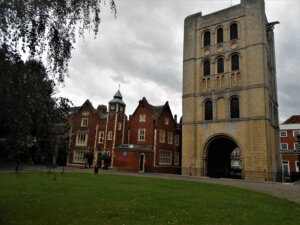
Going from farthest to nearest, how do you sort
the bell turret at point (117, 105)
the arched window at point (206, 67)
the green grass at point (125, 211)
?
the bell turret at point (117, 105), the arched window at point (206, 67), the green grass at point (125, 211)

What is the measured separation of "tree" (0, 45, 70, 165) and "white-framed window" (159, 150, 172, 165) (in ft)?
109

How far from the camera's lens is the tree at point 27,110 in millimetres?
4395

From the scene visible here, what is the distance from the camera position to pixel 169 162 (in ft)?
132

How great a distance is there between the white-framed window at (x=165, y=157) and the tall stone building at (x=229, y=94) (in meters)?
6.83

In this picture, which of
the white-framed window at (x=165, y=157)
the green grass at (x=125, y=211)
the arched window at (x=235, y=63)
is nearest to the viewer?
the green grass at (x=125, y=211)

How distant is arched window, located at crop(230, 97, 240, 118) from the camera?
30.0 meters

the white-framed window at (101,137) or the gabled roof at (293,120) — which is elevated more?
the gabled roof at (293,120)

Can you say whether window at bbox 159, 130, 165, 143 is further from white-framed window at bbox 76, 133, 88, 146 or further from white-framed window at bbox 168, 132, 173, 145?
white-framed window at bbox 76, 133, 88, 146

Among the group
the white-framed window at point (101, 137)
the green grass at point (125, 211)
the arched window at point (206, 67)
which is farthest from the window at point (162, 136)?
the green grass at point (125, 211)

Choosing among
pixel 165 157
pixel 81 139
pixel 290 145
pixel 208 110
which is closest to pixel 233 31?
pixel 208 110

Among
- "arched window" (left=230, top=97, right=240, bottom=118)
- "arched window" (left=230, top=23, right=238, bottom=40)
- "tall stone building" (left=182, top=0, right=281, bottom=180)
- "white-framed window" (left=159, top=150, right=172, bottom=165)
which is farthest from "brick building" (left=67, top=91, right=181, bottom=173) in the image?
"arched window" (left=230, top=23, right=238, bottom=40)

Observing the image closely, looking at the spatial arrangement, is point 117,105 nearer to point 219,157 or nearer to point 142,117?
point 142,117

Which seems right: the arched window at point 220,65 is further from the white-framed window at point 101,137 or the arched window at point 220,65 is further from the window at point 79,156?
the window at point 79,156

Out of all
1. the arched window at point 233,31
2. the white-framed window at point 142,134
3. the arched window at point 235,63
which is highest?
the arched window at point 233,31
